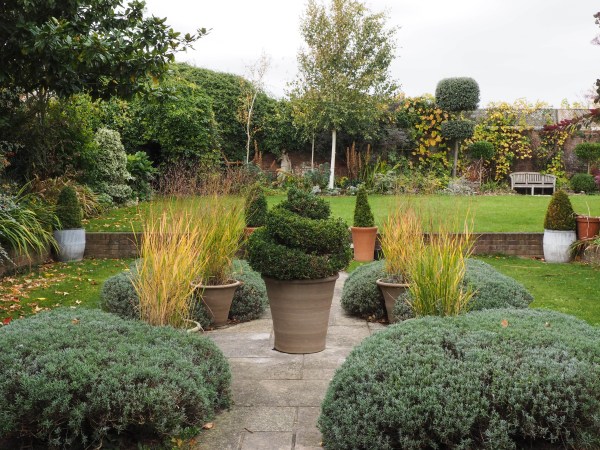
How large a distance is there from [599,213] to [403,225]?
7.07 metres

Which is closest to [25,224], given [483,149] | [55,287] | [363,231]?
[55,287]

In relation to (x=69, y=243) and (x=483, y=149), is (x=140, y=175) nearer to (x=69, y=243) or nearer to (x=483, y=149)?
(x=69, y=243)

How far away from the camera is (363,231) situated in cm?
867

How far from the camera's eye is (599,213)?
37.0 ft

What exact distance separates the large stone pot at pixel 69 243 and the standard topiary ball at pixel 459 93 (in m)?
11.5

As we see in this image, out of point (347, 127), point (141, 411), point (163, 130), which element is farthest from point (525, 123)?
point (141, 411)

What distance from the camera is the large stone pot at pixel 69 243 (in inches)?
338

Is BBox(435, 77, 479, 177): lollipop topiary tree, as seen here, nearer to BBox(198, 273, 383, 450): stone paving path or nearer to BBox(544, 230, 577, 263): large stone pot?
BBox(544, 230, 577, 263): large stone pot

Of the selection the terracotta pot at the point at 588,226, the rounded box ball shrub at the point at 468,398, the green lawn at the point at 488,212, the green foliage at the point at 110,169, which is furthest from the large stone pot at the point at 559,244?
the green foliage at the point at 110,169

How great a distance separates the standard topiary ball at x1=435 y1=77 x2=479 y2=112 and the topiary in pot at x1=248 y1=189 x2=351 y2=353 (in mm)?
13708

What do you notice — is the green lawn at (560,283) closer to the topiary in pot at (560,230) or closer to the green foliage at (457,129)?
the topiary in pot at (560,230)

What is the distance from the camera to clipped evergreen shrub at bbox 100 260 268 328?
5.07 meters

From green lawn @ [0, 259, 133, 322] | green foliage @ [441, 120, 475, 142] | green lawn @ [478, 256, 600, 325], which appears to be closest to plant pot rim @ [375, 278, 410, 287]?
green lawn @ [478, 256, 600, 325]

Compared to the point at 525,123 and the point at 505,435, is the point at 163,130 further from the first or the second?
the point at 505,435
